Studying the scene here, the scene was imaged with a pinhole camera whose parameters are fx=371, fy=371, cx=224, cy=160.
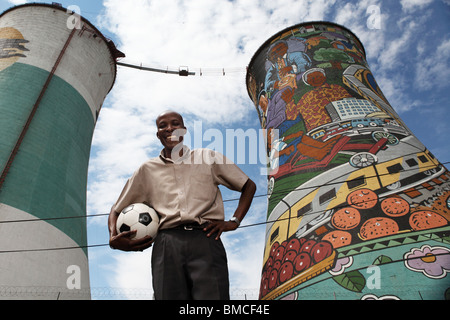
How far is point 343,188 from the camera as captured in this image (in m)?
8.98

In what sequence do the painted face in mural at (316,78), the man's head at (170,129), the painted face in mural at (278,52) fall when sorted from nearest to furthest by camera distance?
the man's head at (170,129)
the painted face in mural at (316,78)
the painted face in mural at (278,52)

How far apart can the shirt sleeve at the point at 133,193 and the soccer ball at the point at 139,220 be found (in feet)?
0.22

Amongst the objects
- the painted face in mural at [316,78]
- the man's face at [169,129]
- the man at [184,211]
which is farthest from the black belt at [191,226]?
the painted face in mural at [316,78]

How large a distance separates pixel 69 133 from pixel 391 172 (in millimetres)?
11872

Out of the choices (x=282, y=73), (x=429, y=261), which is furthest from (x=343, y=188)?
(x=282, y=73)

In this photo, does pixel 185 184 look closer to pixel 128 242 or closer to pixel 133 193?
pixel 133 193

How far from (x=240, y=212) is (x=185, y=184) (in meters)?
0.47

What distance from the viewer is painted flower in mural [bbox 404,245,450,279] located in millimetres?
6812

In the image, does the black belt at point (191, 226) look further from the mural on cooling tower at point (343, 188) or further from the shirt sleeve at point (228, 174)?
the mural on cooling tower at point (343, 188)

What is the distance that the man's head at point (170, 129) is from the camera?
3.00 m

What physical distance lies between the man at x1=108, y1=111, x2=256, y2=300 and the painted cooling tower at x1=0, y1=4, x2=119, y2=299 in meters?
7.86

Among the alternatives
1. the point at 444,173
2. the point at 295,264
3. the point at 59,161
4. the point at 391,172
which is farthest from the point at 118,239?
the point at 59,161

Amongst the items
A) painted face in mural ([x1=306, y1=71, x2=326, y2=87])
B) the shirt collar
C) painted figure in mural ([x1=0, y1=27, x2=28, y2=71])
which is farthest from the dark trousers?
painted figure in mural ([x1=0, y1=27, x2=28, y2=71])

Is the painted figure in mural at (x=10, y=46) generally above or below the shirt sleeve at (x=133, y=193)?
above
